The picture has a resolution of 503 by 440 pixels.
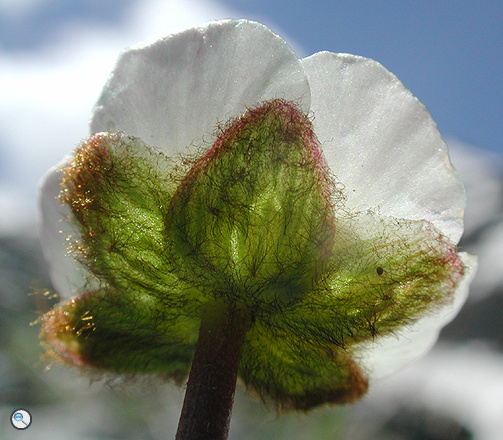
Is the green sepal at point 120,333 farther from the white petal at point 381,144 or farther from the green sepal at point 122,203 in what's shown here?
the white petal at point 381,144

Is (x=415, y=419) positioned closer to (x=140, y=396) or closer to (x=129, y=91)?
(x=140, y=396)

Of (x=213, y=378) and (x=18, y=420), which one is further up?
(x=213, y=378)

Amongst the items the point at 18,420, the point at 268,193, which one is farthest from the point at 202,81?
the point at 18,420

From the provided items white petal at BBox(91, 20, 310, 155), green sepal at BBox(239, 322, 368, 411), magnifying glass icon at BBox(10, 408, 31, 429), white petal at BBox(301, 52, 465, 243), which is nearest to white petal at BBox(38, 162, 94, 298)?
white petal at BBox(91, 20, 310, 155)

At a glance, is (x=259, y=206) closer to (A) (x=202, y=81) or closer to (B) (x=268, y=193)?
(B) (x=268, y=193)

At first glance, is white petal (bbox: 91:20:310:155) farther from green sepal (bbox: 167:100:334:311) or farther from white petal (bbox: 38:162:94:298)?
white petal (bbox: 38:162:94:298)

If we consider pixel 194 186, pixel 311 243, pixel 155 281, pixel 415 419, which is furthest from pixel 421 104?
pixel 415 419
